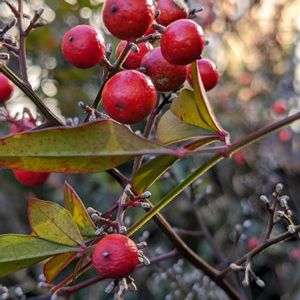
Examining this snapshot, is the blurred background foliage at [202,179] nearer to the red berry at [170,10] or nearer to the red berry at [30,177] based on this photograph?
the red berry at [30,177]

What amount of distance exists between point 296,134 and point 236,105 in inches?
17.8

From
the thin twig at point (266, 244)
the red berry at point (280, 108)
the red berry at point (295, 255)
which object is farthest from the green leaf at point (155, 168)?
the red berry at point (280, 108)

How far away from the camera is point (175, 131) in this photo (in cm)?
105

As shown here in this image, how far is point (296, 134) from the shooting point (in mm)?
4035

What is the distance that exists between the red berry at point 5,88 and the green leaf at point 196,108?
484mm

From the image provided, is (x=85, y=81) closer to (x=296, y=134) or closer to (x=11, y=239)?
(x=296, y=134)

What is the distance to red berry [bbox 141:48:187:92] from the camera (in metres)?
1.09

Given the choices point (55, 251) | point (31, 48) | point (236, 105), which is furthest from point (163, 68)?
point (236, 105)

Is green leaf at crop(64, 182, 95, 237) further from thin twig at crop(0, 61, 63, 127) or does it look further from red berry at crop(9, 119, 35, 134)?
red berry at crop(9, 119, 35, 134)

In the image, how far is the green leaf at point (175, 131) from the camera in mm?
1026

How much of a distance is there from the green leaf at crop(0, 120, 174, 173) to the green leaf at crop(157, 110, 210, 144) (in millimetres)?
138

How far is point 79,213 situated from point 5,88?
0.44m

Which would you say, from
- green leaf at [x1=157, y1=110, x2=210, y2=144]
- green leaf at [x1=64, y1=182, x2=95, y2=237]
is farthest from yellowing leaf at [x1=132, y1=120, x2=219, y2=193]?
green leaf at [x1=64, y1=182, x2=95, y2=237]

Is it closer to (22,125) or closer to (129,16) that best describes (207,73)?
(129,16)
